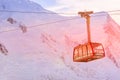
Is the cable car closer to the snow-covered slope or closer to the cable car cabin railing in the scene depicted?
the cable car cabin railing

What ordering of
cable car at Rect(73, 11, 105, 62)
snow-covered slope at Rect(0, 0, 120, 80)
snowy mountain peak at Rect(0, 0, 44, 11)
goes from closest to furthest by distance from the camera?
1. cable car at Rect(73, 11, 105, 62)
2. snow-covered slope at Rect(0, 0, 120, 80)
3. snowy mountain peak at Rect(0, 0, 44, 11)

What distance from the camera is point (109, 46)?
135 ft

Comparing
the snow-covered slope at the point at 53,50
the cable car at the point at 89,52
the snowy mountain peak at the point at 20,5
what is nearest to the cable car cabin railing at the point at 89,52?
the cable car at the point at 89,52

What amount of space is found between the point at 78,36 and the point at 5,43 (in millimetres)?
7384

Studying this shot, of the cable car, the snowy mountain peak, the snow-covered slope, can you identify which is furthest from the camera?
the snowy mountain peak

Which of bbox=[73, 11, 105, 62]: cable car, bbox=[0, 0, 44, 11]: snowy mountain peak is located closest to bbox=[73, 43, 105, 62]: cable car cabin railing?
bbox=[73, 11, 105, 62]: cable car

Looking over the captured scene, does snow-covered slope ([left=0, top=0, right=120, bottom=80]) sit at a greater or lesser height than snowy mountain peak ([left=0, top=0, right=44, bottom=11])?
lesser

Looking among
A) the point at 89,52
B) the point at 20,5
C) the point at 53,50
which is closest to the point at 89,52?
the point at 89,52

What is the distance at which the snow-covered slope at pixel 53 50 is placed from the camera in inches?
1351

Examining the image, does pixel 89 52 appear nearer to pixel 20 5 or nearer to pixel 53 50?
pixel 53 50

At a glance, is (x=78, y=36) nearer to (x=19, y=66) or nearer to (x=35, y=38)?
(x=35, y=38)

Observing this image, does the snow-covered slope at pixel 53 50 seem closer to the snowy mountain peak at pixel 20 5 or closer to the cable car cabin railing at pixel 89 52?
the snowy mountain peak at pixel 20 5

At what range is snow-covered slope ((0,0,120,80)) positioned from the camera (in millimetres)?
34312

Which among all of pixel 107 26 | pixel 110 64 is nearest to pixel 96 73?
pixel 110 64
